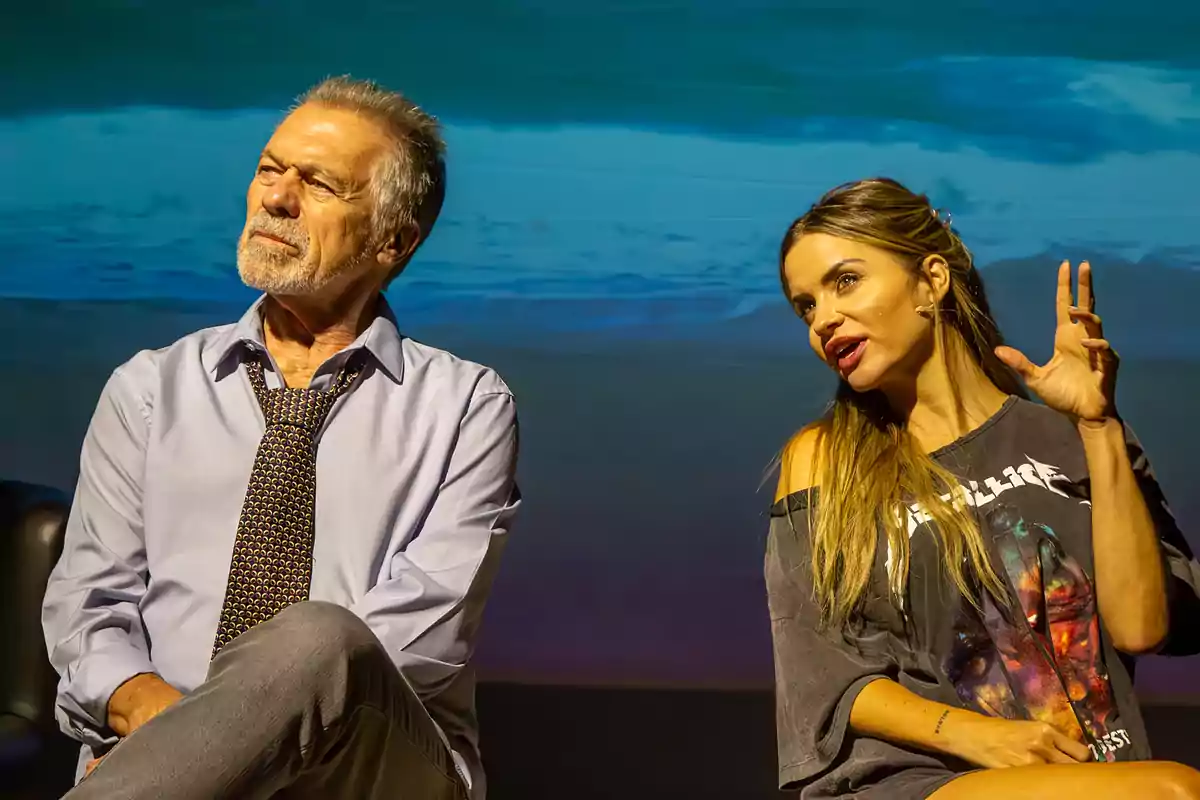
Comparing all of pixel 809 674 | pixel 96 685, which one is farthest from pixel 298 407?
pixel 809 674

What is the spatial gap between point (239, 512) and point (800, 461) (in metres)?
0.75

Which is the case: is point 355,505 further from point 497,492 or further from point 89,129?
point 89,129

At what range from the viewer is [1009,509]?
5.68 ft

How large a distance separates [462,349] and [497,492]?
4.17 feet

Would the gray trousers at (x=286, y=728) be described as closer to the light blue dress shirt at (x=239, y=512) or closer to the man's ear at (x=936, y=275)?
the light blue dress shirt at (x=239, y=512)

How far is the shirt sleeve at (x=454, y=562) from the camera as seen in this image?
1.71 meters

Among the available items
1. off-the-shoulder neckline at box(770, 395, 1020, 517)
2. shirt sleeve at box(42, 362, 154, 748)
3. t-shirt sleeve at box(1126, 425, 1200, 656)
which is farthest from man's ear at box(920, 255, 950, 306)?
shirt sleeve at box(42, 362, 154, 748)

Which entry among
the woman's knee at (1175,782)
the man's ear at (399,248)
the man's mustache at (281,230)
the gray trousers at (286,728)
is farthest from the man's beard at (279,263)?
the woman's knee at (1175,782)

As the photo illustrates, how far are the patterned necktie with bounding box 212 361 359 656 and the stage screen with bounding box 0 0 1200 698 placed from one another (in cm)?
121

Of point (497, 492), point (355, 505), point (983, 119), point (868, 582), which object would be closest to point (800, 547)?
point (868, 582)

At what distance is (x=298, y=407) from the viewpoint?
1.88 m

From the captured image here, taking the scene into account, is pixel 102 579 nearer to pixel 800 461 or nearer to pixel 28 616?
A: pixel 28 616

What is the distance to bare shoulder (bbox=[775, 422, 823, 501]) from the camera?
185 centimetres

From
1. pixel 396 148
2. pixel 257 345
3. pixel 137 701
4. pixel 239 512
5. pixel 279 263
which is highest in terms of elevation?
pixel 396 148
